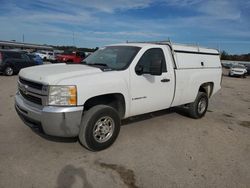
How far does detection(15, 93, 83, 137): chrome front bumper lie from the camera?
11.8 ft

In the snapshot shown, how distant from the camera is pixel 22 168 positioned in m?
3.53

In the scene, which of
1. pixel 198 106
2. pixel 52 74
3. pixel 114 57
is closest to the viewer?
pixel 52 74

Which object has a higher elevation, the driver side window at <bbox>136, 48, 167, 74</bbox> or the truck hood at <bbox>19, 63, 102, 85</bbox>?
the driver side window at <bbox>136, 48, 167, 74</bbox>

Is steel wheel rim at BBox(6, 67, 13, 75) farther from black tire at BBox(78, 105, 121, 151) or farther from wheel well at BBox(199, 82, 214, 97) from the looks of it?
black tire at BBox(78, 105, 121, 151)

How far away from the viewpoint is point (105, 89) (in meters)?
4.04

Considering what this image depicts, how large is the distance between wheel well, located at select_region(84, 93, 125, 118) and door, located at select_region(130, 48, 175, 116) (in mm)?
215

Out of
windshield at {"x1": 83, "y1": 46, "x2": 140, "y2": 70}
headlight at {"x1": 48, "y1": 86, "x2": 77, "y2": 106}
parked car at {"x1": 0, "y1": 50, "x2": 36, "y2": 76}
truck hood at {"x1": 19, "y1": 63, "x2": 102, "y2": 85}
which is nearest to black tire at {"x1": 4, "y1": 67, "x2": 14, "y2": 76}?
parked car at {"x1": 0, "y1": 50, "x2": 36, "y2": 76}

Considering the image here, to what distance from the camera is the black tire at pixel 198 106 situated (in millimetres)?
6510

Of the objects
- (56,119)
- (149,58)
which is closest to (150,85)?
(149,58)

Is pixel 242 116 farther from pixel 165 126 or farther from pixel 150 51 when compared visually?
pixel 150 51

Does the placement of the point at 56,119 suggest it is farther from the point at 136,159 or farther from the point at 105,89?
the point at 136,159

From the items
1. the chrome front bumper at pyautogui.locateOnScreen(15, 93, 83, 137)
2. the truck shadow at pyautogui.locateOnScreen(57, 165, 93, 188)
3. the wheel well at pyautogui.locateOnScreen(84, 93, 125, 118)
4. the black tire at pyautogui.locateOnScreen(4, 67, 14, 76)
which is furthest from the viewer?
the black tire at pyautogui.locateOnScreen(4, 67, 14, 76)

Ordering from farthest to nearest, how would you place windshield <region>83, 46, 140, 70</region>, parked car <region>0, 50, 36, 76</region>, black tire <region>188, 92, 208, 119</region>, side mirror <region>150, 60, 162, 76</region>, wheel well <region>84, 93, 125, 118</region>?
parked car <region>0, 50, 36, 76</region> → black tire <region>188, 92, 208, 119</region> → windshield <region>83, 46, 140, 70</region> → side mirror <region>150, 60, 162, 76</region> → wheel well <region>84, 93, 125, 118</region>

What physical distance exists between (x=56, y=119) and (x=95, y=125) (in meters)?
0.73
